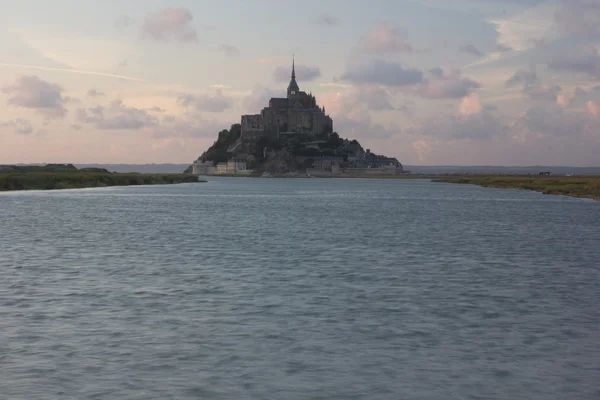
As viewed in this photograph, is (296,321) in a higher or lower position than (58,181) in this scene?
lower

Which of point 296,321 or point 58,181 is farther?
point 58,181

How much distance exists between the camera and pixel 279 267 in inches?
1170

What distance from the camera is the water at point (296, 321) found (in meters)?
13.2

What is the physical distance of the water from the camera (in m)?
13.2

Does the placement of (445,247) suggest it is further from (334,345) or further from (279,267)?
(334,345)

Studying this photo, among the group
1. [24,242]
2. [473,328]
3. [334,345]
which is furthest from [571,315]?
[24,242]

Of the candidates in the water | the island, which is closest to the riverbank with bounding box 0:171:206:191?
the island

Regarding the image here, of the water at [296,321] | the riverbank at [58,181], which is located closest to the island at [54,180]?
the riverbank at [58,181]

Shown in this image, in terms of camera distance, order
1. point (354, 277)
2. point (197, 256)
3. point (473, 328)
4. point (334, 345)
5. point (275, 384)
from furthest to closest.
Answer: point (197, 256), point (354, 277), point (473, 328), point (334, 345), point (275, 384)

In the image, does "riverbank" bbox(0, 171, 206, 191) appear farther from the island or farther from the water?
the water

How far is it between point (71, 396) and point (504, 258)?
996 inches

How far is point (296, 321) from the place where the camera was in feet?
60.8

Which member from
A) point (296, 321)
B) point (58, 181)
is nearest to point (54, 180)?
point (58, 181)

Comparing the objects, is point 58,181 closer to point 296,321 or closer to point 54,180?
point 54,180
